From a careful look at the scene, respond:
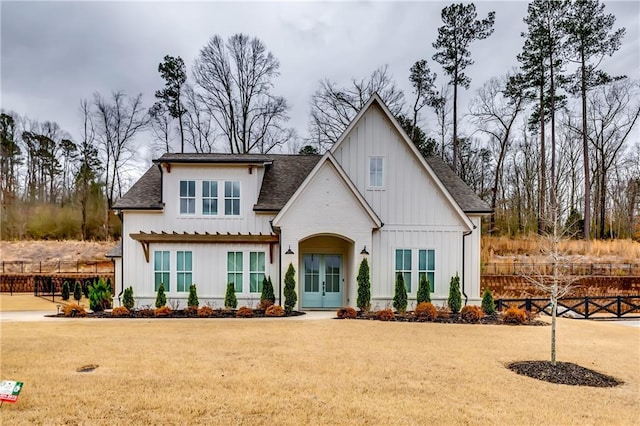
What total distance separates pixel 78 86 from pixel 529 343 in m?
40.7

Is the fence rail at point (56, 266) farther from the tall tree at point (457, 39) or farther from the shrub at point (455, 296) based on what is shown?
the tall tree at point (457, 39)

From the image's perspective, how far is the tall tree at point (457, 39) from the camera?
105 feet

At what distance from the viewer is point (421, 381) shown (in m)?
7.54

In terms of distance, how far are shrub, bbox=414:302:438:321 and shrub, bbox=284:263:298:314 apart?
452cm

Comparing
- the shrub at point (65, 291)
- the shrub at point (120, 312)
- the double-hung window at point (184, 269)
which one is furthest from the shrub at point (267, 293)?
the shrub at point (65, 291)

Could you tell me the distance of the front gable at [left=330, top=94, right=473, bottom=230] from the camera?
16.5 m

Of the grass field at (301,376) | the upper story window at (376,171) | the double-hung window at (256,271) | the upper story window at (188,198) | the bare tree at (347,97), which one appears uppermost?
the bare tree at (347,97)

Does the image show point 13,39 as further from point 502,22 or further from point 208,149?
point 502,22

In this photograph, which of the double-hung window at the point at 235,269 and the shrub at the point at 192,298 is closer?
the shrub at the point at 192,298

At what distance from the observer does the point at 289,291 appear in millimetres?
15312

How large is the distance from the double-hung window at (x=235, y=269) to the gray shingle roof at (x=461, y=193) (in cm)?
911

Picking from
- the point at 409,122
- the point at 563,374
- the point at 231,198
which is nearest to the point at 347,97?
the point at 409,122

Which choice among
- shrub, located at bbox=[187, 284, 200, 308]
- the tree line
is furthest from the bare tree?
→ shrub, located at bbox=[187, 284, 200, 308]

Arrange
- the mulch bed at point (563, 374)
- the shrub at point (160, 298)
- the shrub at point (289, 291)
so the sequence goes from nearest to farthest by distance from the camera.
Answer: the mulch bed at point (563, 374) < the shrub at point (289, 291) < the shrub at point (160, 298)
